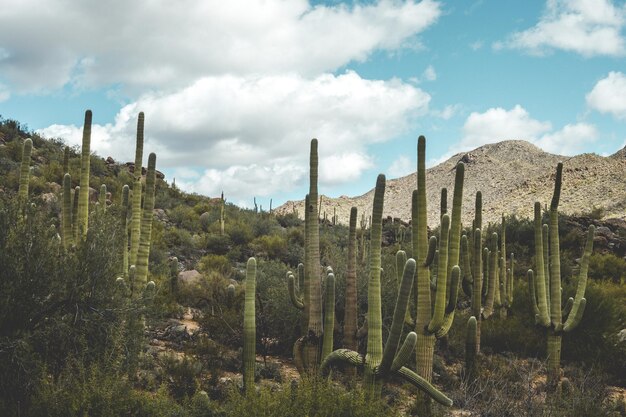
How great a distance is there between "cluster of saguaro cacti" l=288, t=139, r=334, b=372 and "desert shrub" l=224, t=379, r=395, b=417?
205 cm

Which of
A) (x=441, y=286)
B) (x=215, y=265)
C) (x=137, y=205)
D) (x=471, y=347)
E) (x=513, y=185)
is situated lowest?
(x=471, y=347)

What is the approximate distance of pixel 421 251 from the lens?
775 centimetres

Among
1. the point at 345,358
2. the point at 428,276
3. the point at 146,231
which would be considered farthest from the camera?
the point at 146,231

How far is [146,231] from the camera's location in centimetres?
880

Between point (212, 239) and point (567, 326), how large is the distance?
15.5 metres

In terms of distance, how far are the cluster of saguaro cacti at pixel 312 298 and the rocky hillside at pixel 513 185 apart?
1498 inches

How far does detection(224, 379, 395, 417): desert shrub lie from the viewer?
5.02 meters

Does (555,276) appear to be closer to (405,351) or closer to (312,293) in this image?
(312,293)

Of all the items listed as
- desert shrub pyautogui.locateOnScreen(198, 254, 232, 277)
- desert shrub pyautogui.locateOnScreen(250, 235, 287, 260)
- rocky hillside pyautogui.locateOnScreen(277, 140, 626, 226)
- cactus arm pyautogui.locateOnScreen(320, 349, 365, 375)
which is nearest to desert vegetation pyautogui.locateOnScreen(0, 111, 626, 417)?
cactus arm pyautogui.locateOnScreen(320, 349, 365, 375)

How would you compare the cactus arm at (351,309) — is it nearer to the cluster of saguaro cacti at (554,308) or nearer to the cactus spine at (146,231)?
the cactus spine at (146,231)

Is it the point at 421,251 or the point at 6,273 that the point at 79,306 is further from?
the point at 421,251

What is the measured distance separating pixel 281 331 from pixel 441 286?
4.30 m

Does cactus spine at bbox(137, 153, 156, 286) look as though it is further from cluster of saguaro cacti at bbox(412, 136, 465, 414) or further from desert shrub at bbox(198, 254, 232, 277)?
desert shrub at bbox(198, 254, 232, 277)

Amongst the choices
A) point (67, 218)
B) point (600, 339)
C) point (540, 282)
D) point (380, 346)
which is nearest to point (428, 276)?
point (380, 346)
